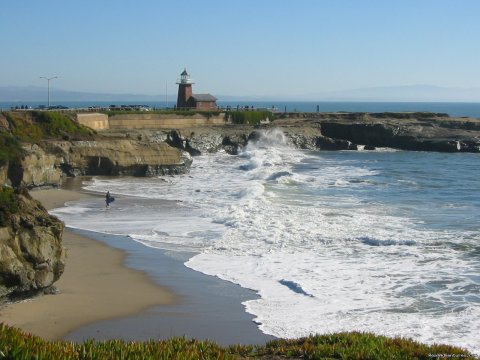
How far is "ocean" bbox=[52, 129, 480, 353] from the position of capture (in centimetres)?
1495

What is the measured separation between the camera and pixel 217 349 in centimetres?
924

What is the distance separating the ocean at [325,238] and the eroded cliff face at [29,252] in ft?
13.6

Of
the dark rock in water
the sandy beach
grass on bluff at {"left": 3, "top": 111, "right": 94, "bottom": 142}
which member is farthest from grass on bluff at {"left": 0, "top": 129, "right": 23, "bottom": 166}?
the dark rock in water

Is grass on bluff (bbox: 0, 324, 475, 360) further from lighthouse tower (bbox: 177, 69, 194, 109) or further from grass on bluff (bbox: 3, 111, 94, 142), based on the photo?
lighthouse tower (bbox: 177, 69, 194, 109)

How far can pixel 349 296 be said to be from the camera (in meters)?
16.3

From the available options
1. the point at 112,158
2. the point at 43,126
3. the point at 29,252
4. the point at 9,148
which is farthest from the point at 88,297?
the point at 43,126

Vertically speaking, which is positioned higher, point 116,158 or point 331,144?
point 116,158

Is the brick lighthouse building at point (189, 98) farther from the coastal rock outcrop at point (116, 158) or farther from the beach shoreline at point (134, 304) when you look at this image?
the beach shoreline at point (134, 304)

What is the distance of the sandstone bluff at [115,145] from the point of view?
49.4 feet

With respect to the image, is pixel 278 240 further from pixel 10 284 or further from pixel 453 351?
pixel 453 351

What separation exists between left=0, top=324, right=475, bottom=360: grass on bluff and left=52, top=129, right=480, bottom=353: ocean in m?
3.43

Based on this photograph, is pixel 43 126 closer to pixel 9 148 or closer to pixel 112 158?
pixel 112 158

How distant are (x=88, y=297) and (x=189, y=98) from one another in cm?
6274

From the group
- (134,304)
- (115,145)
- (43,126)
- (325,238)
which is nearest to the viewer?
(134,304)
